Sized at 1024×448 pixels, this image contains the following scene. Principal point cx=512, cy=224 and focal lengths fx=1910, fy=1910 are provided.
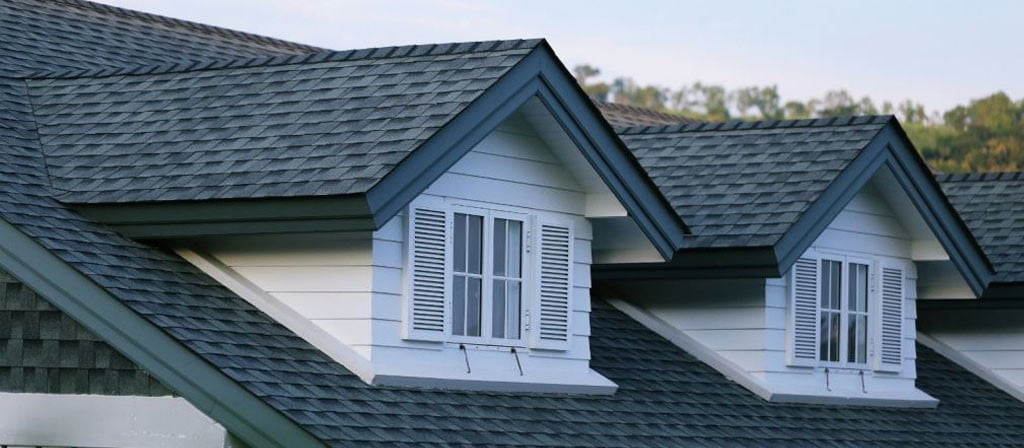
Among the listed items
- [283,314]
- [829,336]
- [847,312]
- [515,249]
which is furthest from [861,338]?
[283,314]

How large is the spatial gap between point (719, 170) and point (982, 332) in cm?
437

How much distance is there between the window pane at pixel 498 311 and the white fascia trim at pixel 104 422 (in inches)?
111

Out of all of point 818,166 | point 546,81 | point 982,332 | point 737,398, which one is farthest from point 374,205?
point 982,332

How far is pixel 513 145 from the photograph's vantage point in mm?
12391

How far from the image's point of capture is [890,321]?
15.9m

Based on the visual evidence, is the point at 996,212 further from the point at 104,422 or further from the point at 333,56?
the point at 104,422

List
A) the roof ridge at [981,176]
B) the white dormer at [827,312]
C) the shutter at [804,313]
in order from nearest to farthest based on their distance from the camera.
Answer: the white dormer at [827,312], the shutter at [804,313], the roof ridge at [981,176]

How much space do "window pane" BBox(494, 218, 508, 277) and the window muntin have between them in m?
3.77

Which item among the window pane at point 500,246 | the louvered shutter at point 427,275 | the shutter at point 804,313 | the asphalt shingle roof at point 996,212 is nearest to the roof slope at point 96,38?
the louvered shutter at point 427,275

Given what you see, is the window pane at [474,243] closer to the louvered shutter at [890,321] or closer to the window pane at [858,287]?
the window pane at [858,287]

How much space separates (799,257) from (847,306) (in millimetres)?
1366

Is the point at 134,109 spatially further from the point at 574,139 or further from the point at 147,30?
the point at 147,30

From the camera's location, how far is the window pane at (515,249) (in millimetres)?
12250

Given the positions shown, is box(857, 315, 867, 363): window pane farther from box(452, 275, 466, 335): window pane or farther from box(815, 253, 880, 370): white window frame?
box(452, 275, 466, 335): window pane
